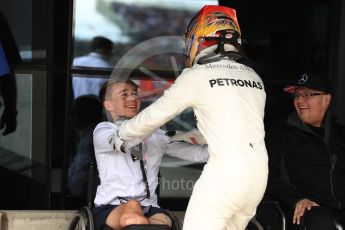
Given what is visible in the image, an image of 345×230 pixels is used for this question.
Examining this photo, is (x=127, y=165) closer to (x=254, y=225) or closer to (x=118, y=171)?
(x=118, y=171)

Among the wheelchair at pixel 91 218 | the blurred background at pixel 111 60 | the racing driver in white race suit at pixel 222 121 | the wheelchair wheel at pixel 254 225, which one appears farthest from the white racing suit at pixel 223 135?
the blurred background at pixel 111 60

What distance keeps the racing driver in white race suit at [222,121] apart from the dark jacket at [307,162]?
1.08m

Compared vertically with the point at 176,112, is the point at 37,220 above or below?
below

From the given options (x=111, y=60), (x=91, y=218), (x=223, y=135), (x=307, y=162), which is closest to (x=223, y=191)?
(x=223, y=135)

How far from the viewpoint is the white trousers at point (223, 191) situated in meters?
3.61

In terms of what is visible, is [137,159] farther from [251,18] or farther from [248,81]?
[251,18]

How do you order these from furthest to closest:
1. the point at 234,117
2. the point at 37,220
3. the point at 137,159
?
the point at 37,220 < the point at 137,159 < the point at 234,117

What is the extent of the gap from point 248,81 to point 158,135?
102cm

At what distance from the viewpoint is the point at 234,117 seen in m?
3.65

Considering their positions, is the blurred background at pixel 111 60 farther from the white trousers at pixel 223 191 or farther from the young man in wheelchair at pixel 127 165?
the white trousers at pixel 223 191

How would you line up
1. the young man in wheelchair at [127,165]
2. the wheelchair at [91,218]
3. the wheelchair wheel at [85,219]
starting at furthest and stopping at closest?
the young man in wheelchair at [127,165] → the wheelchair wheel at [85,219] → the wheelchair at [91,218]

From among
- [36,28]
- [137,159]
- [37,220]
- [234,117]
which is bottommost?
[37,220]

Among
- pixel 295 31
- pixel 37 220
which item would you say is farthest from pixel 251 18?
pixel 37 220

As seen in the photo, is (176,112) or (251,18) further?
(251,18)
